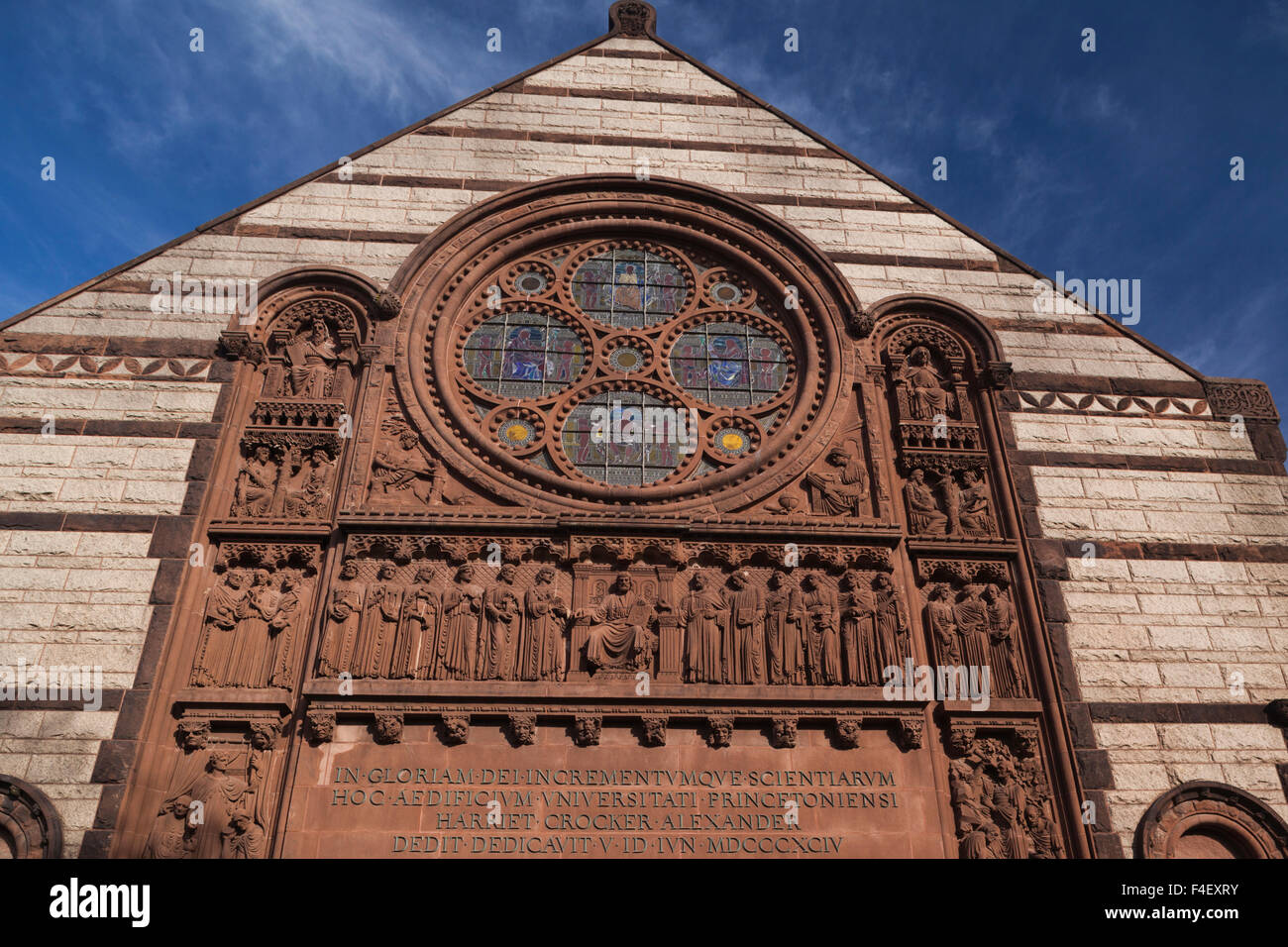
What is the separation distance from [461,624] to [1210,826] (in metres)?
6.91

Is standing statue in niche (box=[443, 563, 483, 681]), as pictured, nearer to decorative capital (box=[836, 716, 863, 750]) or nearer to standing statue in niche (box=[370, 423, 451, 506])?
standing statue in niche (box=[370, 423, 451, 506])

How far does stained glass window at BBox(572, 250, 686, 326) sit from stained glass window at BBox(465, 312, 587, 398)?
542mm

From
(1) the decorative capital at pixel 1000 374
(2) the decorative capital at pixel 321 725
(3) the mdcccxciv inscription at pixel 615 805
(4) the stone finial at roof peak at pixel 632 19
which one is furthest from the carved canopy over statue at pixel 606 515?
(4) the stone finial at roof peak at pixel 632 19

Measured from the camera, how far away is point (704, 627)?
368 inches

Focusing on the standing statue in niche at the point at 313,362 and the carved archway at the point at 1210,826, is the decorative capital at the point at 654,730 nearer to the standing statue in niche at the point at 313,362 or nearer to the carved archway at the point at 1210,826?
the carved archway at the point at 1210,826

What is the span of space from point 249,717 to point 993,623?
697 cm

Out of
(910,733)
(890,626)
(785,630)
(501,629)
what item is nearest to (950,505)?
(890,626)

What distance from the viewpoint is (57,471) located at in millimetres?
9750

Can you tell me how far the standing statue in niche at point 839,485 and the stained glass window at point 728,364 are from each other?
4.11ft

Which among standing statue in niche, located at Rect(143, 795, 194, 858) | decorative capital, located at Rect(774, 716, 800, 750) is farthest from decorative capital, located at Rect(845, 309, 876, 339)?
standing statue in niche, located at Rect(143, 795, 194, 858)

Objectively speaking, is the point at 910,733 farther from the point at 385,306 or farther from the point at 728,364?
the point at 385,306

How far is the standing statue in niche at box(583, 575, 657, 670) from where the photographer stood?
9.12 meters
